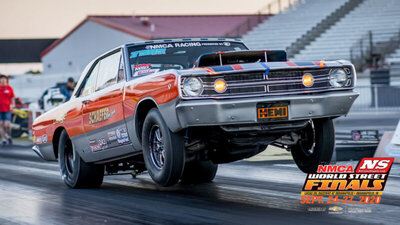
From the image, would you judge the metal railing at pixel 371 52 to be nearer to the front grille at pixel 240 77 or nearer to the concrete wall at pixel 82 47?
the concrete wall at pixel 82 47

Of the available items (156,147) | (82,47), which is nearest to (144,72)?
(156,147)

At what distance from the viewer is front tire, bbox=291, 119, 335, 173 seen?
24.4 ft

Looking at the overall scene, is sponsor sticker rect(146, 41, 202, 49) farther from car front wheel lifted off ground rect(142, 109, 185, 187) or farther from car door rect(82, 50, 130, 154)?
car front wheel lifted off ground rect(142, 109, 185, 187)

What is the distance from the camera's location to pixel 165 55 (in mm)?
8234

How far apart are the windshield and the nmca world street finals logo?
213 centimetres

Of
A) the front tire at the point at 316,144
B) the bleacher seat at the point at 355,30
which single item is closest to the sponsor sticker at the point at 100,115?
the front tire at the point at 316,144

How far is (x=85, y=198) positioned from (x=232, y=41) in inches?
96.4

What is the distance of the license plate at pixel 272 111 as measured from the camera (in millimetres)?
6742

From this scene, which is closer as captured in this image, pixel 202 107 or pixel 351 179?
pixel 351 179

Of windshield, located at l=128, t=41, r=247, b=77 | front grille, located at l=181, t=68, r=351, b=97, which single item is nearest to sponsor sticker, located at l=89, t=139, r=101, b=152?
windshield, located at l=128, t=41, r=247, b=77

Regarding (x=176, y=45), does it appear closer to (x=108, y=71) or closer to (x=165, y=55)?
(x=165, y=55)

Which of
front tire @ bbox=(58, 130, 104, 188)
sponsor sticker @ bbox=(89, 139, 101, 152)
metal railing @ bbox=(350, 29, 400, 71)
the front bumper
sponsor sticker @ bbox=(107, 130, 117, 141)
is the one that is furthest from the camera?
metal railing @ bbox=(350, 29, 400, 71)

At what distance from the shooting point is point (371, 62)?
3328 centimetres

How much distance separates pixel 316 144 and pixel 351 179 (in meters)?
1.22
